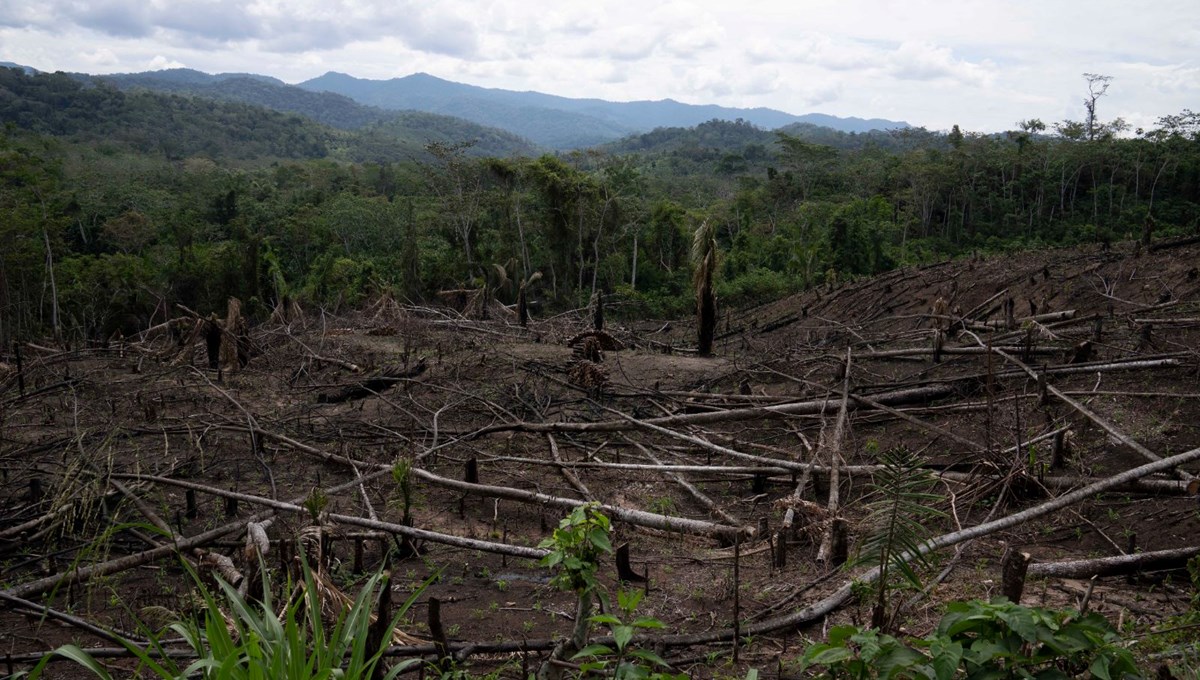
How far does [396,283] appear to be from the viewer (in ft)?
94.1

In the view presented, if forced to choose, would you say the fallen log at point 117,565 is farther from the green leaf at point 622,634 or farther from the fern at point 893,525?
the fern at point 893,525

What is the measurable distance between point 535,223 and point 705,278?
18.8 meters

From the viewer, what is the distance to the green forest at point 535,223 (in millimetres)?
24500

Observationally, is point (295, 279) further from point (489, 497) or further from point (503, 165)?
point (489, 497)

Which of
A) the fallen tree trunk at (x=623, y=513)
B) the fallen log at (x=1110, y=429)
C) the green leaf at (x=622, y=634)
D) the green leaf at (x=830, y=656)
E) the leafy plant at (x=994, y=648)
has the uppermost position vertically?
the leafy plant at (x=994, y=648)

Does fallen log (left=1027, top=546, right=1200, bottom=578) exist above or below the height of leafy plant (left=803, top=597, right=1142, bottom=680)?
below

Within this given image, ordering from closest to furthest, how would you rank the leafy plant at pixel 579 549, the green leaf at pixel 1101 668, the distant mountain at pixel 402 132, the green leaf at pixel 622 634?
the green leaf at pixel 1101 668 → the green leaf at pixel 622 634 → the leafy plant at pixel 579 549 → the distant mountain at pixel 402 132

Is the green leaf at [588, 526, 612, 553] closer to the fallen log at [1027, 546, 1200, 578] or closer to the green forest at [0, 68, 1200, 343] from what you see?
the fallen log at [1027, 546, 1200, 578]

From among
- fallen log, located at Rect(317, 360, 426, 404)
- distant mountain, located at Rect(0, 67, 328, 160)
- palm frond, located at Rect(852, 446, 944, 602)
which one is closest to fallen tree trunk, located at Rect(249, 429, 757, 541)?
palm frond, located at Rect(852, 446, 944, 602)

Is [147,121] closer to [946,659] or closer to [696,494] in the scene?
[696,494]

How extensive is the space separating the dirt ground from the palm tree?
2.23 feet

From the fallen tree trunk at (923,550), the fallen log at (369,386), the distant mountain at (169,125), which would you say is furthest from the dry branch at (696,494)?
the distant mountain at (169,125)

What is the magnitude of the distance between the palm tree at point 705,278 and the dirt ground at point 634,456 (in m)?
0.68

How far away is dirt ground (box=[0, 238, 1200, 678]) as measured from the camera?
4391mm
